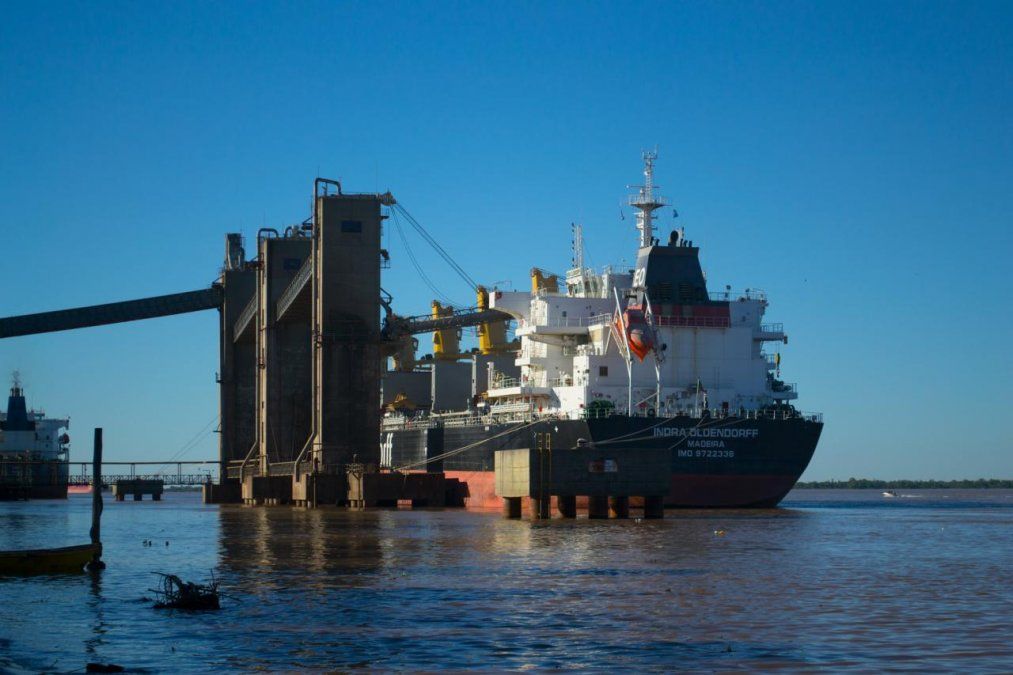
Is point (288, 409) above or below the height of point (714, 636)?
above

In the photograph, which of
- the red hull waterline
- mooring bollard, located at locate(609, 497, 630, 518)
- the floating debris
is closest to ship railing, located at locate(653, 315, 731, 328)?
the red hull waterline

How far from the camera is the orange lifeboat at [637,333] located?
48812 mm

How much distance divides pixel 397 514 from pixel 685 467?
1134 centimetres

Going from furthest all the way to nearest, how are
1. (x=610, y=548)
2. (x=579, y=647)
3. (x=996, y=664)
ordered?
(x=610, y=548)
(x=579, y=647)
(x=996, y=664)

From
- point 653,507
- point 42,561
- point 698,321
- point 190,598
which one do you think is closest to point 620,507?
point 653,507

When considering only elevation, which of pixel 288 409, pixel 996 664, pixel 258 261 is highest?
pixel 258 261

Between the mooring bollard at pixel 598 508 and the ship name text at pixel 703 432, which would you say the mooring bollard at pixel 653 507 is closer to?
the mooring bollard at pixel 598 508

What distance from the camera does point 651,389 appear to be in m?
51.3

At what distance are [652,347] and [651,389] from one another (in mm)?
3021

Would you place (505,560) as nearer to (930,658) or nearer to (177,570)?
(177,570)

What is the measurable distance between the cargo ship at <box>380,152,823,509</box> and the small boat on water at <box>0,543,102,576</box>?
58.8ft

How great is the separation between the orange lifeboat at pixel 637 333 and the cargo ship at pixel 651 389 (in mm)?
47

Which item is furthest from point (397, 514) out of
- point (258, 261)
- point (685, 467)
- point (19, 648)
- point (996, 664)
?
point (996, 664)

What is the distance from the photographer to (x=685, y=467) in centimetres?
4688
